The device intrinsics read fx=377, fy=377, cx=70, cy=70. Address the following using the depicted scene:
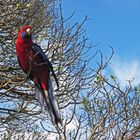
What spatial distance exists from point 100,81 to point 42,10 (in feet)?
20.3

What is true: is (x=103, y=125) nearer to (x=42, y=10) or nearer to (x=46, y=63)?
(x=46, y=63)

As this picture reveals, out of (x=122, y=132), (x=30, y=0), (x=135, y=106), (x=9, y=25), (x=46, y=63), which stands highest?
(x=30, y=0)

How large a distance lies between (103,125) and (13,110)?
16.1ft

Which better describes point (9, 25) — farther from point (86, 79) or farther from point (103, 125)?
point (103, 125)

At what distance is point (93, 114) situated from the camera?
465cm

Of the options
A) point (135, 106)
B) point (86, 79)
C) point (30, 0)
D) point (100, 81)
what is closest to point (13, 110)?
point (86, 79)

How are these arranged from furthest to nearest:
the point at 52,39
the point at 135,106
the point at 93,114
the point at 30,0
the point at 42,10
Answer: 1. the point at 42,10
2. the point at 30,0
3. the point at 52,39
4. the point at 135,106
5. the point at 93,114

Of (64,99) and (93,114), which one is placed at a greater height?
(64,99)

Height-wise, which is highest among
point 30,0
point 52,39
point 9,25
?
point 30,0

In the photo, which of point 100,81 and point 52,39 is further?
point 52,39

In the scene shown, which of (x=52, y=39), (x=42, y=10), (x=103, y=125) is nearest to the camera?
(x=103, y=125)

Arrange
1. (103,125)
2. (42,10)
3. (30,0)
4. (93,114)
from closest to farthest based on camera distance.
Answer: (103,125), (93,114), (30,0), (42,10)

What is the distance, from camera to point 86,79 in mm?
8523

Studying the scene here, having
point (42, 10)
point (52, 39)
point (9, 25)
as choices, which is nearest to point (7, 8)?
point (9, 25)
